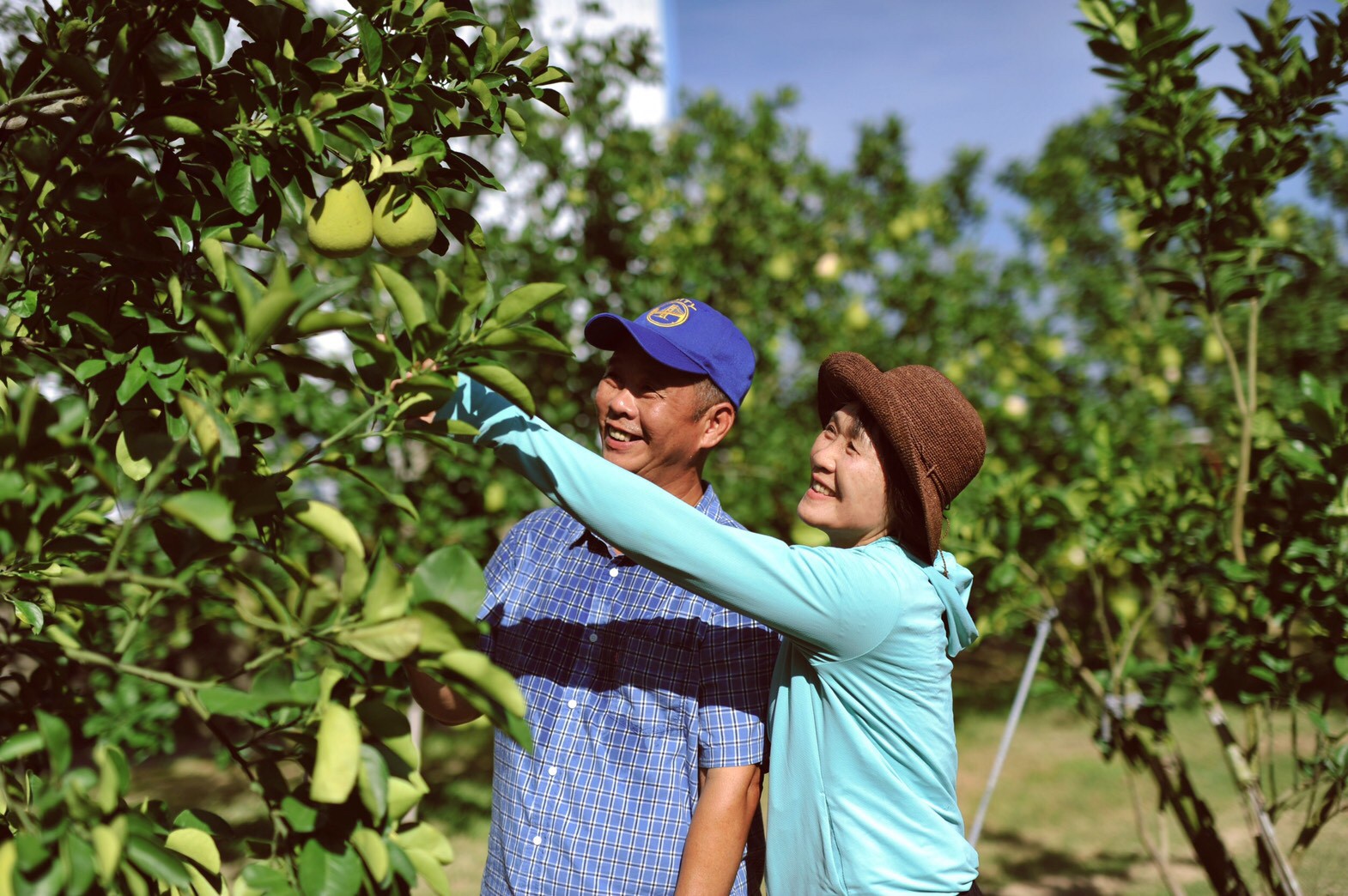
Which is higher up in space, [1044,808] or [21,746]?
[21,746]

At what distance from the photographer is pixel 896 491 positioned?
146 cm

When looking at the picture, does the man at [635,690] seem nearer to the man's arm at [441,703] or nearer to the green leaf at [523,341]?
the man's arm at [441,703]

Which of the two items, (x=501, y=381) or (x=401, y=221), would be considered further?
(x=401, y=221)

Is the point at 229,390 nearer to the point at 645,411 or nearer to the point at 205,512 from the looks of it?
the point at 205,512

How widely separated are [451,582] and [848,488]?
Answer: 785 mm

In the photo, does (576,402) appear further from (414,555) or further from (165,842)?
(165,842)

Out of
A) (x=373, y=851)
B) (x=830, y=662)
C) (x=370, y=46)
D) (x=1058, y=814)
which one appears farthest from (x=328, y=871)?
(x=1058, y=814)

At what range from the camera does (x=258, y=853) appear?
94cm

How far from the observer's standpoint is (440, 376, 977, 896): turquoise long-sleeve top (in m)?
1.18

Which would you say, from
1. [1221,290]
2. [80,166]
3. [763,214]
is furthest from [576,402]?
[80,166]

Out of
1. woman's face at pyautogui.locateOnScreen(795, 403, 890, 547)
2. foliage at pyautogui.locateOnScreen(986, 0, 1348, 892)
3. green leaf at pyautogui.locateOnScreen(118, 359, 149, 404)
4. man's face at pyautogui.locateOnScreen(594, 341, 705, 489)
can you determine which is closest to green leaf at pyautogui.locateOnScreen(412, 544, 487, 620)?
green leaf at pyautogui.locateOnScreen(118, 359, 149, 404)

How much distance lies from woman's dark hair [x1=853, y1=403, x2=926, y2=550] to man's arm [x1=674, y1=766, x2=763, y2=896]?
42 cm

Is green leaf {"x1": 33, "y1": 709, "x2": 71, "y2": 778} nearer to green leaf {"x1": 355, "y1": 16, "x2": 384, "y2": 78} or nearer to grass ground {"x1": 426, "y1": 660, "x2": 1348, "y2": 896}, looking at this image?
green leaf {"x1": 355, "y1": 16, "x2": 384, "y2": 78}

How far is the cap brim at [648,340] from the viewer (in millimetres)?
1608
